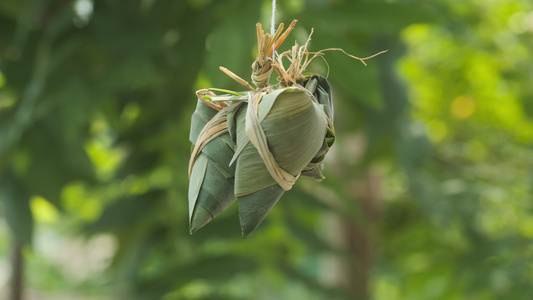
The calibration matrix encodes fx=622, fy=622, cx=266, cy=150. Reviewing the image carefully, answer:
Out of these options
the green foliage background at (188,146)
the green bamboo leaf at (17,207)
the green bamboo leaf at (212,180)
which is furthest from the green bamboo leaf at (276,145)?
the green bamboo leaf at (17,207)

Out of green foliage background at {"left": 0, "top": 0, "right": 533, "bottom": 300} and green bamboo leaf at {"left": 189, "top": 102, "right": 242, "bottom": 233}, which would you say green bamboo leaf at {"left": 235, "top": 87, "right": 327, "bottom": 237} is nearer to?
green bamboo leaf at {"left": 189, "top": 102, "right": 242, "bottom": 233}

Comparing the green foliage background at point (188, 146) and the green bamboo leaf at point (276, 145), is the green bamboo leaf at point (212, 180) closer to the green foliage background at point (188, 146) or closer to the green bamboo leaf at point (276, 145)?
the green bamboo leaf at point (276, 145)

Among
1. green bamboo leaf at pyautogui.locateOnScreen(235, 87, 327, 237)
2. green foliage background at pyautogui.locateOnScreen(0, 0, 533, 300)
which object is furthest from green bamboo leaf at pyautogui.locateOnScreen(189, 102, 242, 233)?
green foliage background at pyautogui.locateOnScreen(0, 0, 533, 300)

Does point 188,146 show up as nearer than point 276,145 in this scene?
No

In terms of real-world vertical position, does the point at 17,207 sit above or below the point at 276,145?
below

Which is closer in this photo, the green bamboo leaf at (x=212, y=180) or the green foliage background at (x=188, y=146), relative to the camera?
the green bamboo leaf at (x=212, y=180)

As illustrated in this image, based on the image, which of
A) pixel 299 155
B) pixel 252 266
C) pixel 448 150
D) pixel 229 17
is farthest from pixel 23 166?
pixel 448 150

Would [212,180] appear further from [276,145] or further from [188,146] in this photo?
[188,146]

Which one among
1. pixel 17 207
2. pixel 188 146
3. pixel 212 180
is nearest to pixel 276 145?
pixel 212 180
